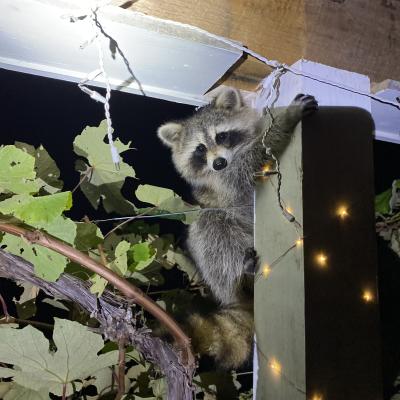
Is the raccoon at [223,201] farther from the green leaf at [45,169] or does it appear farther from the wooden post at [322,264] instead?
the green leaf at [45,169]

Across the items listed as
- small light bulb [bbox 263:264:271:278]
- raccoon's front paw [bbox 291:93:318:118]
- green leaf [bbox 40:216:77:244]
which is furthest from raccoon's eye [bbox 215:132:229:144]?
green leaf [bbox 40:216:77:244]

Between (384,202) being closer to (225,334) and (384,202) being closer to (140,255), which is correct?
(225,334)

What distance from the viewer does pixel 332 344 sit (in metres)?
1.24

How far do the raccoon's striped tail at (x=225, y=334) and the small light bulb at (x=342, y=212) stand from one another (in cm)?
74

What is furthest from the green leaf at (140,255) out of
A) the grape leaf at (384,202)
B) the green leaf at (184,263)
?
the grape leaf at (384,202)

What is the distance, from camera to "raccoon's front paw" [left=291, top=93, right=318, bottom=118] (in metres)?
1.34

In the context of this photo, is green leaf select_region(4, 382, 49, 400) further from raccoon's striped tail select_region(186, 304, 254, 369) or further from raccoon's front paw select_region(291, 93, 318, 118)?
raccoon's front paw select_region(291, 93, 318, 118)

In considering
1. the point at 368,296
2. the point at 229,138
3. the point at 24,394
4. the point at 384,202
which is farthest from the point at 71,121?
the point at 384,202

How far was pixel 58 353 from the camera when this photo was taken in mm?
1039

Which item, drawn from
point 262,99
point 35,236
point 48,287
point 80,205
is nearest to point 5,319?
point 48,287

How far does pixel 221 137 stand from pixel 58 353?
55.5 inches

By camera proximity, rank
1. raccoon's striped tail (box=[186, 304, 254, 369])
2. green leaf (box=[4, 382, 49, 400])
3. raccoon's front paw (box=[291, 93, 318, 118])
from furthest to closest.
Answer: raccoon's striped tail (box=[186, 304, 254, 369])
raccoon's front paw (box=[291, 93, 318, 118])
green leaf (box=[4, 382, 49, 400])

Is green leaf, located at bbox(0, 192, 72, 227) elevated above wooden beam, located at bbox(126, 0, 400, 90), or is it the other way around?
wooden beam, located at bbox(126, 0, 400, 90)

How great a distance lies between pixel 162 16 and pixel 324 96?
599mm
